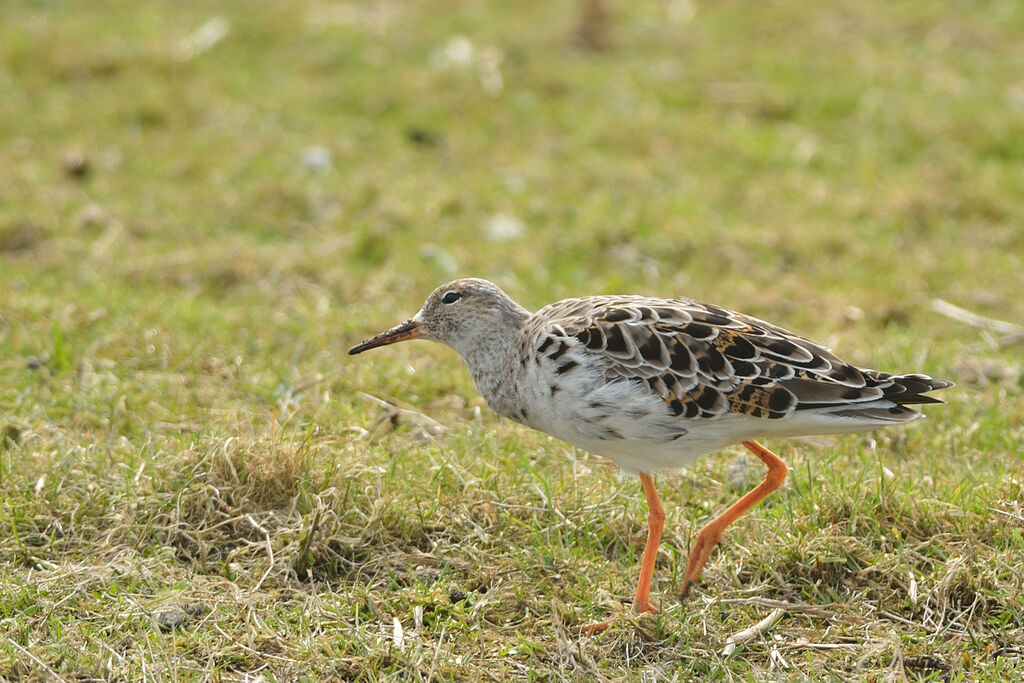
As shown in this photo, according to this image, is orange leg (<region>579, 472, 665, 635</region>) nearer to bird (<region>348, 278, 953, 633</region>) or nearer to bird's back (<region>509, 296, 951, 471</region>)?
bird (<region>348, 278, 953, 633</region>)

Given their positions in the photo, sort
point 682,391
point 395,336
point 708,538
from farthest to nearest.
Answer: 1. point 395,336
2. point 708,538
3. point 682,391

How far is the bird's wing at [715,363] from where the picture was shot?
5312 mm

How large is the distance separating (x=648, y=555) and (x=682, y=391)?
694mm

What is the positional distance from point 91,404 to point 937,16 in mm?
10598

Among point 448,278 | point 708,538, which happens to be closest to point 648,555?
point 708,538

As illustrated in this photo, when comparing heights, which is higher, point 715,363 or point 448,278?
point 715,363

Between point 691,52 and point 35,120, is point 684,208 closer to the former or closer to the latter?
point 691,52

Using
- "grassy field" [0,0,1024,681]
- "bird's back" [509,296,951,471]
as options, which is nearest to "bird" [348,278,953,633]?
"bird's back" [509,296,951,471]

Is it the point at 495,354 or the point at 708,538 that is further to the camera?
the point at 495,354

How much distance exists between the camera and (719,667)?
506 centimetres

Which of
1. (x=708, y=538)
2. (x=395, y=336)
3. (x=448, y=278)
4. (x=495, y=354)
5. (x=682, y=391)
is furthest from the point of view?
(x=448, y=278)

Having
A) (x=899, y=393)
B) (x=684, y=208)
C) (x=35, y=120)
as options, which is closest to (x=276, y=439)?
(x=899, y=393)

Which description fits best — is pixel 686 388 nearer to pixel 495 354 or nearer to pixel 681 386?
pixel 681 386

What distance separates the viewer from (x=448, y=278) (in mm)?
9273
